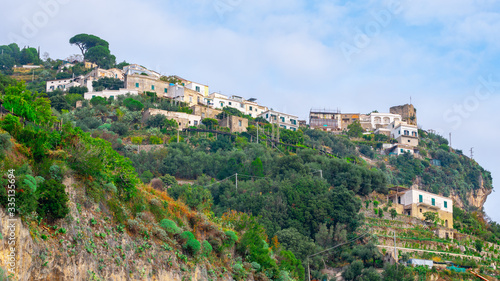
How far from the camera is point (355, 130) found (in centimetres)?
7738

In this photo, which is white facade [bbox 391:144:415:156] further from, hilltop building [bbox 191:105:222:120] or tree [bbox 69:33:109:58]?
tree [bbox 69:33:109:58]

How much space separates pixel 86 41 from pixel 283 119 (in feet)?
106

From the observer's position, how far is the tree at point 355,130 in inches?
3012

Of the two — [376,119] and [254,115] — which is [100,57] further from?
[376,119]

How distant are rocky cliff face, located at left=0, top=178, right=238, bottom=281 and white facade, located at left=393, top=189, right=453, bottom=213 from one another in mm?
28751

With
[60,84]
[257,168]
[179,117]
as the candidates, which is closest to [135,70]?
[60,84]

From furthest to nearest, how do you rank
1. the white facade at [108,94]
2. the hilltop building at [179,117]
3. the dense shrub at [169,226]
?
the white facade at [108,94], the hilltop building at [179,117], the dense shrub at [169,226]

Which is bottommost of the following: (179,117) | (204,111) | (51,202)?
(51,202)

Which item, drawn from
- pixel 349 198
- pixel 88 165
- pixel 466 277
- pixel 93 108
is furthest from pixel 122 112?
pixel 88 165

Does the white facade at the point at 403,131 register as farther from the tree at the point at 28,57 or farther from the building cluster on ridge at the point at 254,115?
the tree at the point at 28,57

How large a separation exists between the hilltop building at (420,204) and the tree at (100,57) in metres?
48.8

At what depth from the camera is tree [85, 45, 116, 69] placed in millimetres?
83938

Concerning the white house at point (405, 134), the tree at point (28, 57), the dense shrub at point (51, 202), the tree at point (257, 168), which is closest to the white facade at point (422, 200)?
the tree at point (257, 168)

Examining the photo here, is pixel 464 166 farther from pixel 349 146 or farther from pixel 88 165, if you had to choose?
pixel 88 165
